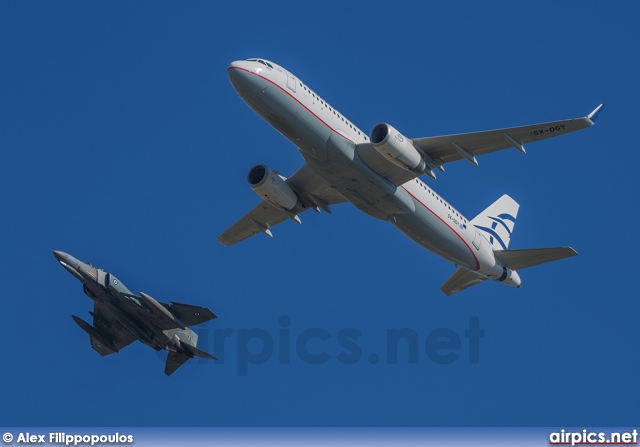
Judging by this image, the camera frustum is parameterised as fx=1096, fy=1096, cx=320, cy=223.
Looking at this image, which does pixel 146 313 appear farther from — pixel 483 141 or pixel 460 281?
pixel 483 141

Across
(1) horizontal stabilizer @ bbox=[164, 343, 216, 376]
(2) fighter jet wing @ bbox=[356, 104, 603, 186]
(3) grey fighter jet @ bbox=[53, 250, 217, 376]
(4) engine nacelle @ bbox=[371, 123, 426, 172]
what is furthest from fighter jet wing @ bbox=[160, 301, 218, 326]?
(4) engine nacelle @ bbox=[371, 123, 426, 172]

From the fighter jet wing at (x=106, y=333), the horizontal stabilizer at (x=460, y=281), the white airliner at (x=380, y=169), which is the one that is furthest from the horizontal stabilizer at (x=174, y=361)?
the horizontal stabilizer at (x=460, y=281)

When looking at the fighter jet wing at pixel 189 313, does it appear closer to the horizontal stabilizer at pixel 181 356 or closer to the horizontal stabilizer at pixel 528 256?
the horizontal stabilizer at pixel 181 356

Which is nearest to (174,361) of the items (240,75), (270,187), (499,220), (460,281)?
(270,187)

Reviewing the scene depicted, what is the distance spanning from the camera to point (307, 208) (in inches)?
2120

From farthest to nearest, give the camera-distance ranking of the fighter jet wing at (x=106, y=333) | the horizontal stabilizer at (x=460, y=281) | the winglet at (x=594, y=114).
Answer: the fighter jet wing at (x=106, y=333) < the horizontal stabilizer at (x=460, y=281) < the winglet at (x=594, y=114)

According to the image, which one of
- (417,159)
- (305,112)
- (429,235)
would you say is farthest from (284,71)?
(429,235)

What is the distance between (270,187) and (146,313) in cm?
827

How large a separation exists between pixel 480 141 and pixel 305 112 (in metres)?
7.80

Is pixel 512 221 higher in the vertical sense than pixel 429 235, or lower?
higher

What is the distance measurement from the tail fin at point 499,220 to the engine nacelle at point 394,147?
9.60 metres

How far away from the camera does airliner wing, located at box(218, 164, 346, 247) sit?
52.7 m

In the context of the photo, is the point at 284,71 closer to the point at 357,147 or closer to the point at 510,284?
the point at 357,147

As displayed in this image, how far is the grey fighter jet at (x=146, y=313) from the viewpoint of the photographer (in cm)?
5062
